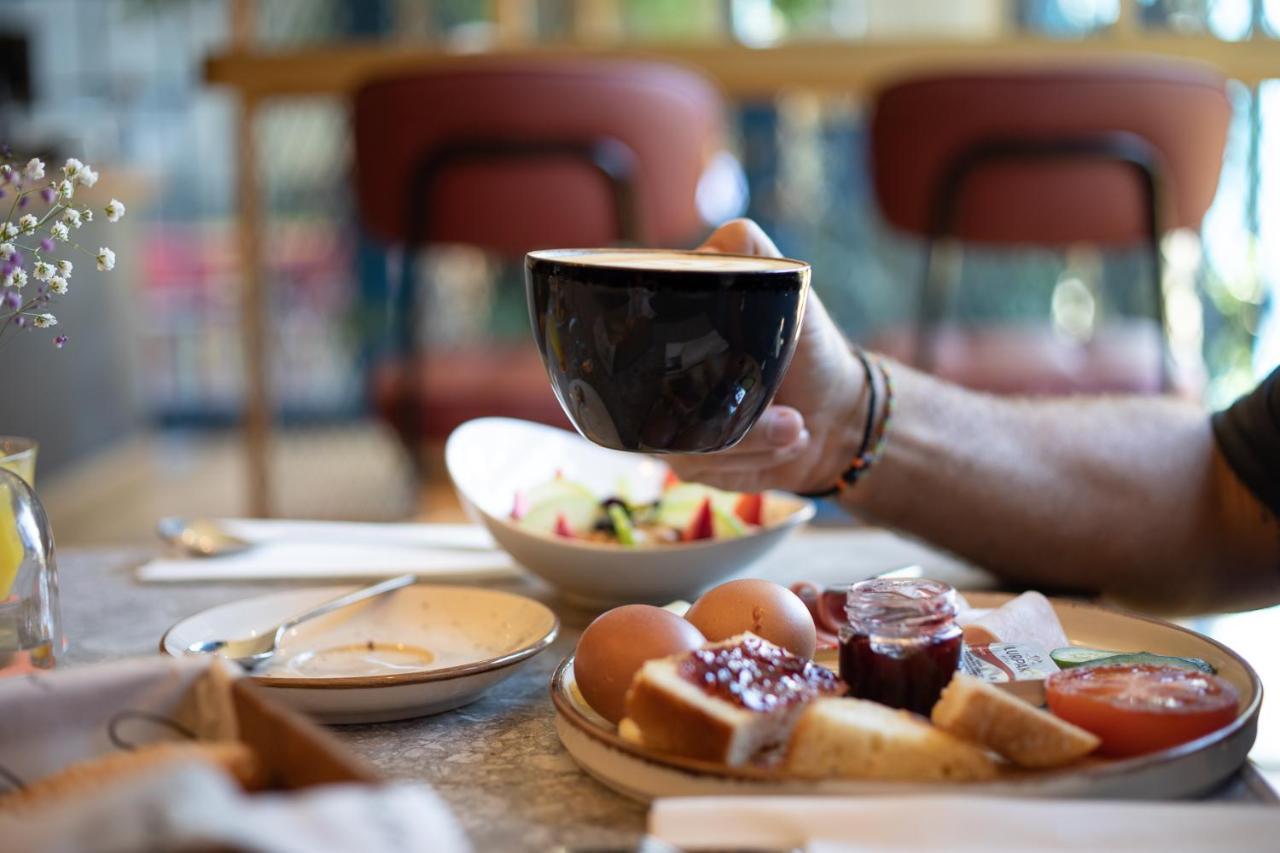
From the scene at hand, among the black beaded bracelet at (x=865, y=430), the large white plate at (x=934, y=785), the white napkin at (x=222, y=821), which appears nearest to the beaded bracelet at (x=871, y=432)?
the black beaded bracelet at (x=865, y=430)

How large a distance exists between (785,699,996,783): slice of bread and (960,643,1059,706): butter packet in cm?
9

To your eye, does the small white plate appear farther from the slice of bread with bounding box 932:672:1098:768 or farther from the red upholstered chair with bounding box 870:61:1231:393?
the red upholstered chair with bounding box 870:61:1231:393

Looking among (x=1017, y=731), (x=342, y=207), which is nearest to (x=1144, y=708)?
(x=1017, y=731)

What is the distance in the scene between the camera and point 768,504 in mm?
979

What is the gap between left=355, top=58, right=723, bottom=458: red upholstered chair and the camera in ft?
5.71

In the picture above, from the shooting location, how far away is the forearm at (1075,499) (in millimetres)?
990

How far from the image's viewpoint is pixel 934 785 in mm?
502

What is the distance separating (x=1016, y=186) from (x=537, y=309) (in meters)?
1.41

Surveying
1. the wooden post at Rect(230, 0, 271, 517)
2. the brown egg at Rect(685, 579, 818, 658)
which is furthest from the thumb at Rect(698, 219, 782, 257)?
the wooden post at Rect(230, 0, 271, 517)

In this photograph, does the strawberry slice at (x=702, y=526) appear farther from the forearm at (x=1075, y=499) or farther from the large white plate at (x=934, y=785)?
the large white plate at (x=934, y=785)

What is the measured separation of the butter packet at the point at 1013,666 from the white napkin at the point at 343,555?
0.44m

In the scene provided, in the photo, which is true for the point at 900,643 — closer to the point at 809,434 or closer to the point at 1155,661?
the point at 1155,661

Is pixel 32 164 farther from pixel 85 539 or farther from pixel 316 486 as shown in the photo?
pixel 316 486

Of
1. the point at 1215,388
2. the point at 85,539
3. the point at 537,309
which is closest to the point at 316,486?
the point at 85,539
